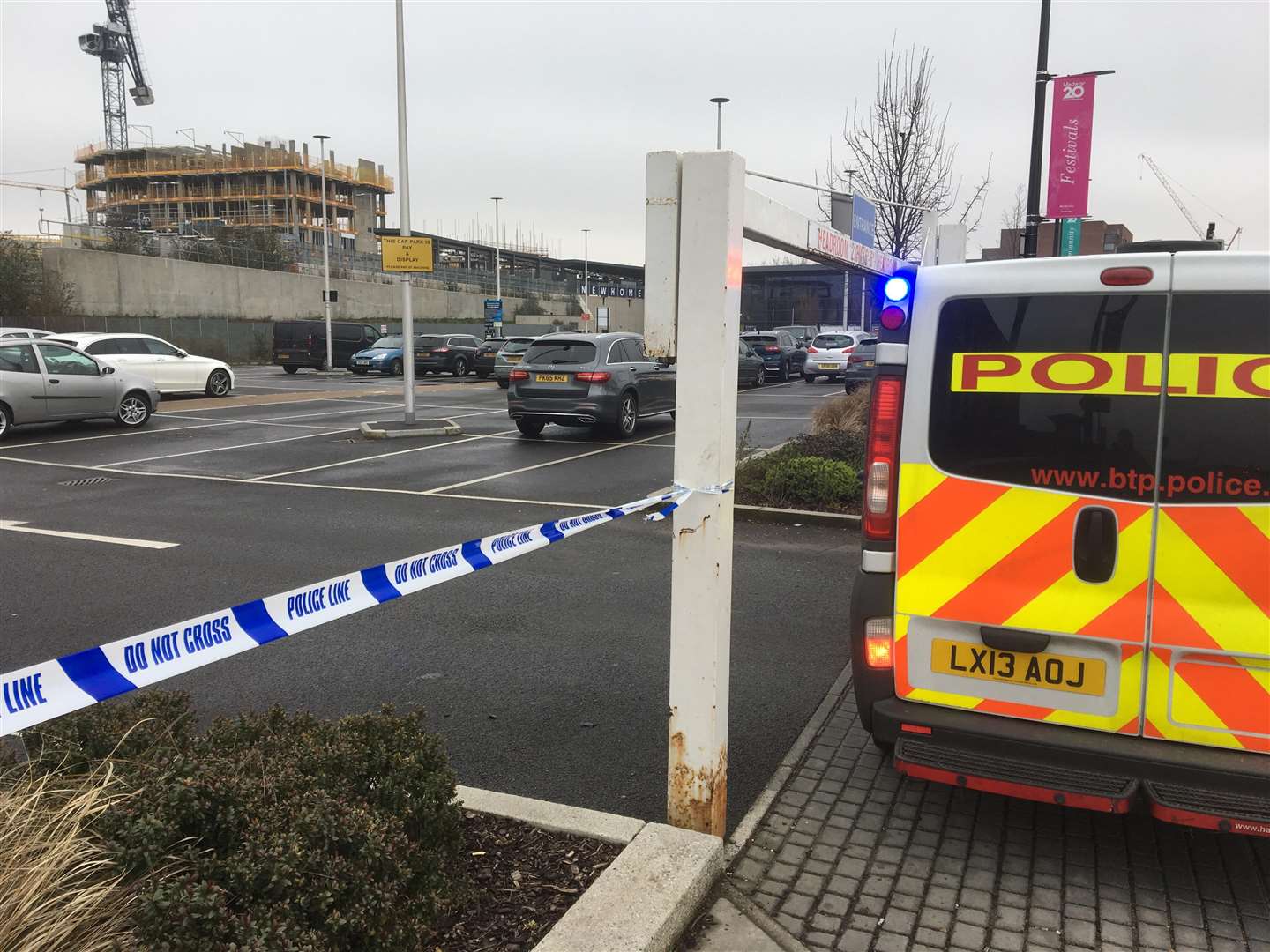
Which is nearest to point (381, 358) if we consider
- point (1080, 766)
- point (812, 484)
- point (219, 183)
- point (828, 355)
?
point (828, 355)

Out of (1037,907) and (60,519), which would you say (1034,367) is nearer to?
(1037,907)

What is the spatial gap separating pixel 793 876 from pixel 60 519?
8.91 m

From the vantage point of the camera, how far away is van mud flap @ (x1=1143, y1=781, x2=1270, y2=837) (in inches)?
121

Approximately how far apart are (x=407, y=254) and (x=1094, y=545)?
14848 millimetres

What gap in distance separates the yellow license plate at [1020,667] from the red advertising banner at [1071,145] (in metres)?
13.0

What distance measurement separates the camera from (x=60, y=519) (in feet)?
31.9

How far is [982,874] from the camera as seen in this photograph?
345cm

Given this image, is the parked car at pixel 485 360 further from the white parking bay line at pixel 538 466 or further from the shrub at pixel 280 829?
the shrub at pixel 280 829

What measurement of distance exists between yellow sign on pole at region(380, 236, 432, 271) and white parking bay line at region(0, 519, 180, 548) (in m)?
8.22

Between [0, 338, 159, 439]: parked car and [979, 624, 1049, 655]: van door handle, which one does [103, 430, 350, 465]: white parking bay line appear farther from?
[979, 624, 1049, 655]: van door handle

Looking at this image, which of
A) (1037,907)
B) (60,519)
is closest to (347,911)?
(1037,907)

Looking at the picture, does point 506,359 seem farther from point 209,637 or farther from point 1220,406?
point 209,637

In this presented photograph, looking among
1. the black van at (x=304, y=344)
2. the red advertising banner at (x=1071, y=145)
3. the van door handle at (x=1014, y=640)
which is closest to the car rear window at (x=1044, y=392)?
the van door handle at (x=1014, y=640)

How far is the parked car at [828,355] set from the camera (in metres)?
33.4
